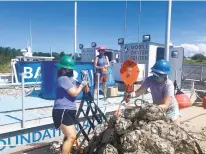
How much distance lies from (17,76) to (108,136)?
21.6ft

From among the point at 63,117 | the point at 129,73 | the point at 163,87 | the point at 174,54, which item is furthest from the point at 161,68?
the point at 174,54

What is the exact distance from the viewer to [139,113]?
3.36 metres

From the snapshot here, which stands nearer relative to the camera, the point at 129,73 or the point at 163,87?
the point at 163,87

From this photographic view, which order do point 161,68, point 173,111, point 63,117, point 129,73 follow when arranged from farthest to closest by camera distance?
point 129,73
point 173,111
point 161,68
point 63,117

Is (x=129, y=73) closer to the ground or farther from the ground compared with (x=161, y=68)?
closer to the ground

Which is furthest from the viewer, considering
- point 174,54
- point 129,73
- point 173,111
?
point 174,54

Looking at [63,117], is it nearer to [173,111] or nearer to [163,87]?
[163,87]

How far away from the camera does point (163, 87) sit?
11.2 ft

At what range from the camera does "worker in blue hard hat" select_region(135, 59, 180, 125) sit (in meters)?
3.38

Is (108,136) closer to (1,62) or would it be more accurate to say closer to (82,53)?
(82,53)

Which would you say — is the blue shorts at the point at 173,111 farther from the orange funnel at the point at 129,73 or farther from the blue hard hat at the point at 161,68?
the orange funnel at the point at 129,73

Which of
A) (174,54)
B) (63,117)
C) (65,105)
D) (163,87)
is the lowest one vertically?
(63,117)

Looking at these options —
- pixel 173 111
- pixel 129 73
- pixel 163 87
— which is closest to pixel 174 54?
pixel 129 73

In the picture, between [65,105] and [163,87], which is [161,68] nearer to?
[163,87]
